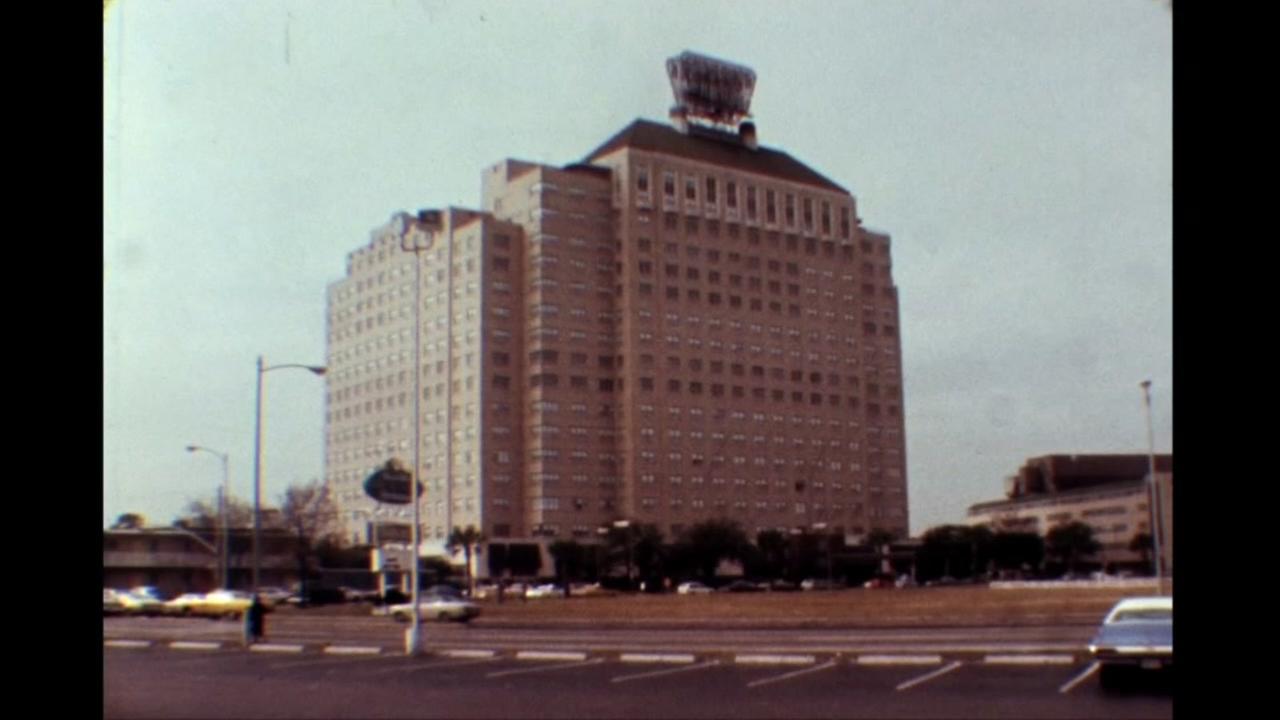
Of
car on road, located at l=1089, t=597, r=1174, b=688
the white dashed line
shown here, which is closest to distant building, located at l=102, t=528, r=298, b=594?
the white dashed line

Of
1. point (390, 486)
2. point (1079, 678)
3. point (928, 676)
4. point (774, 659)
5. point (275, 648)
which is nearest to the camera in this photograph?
point (1079, 678)

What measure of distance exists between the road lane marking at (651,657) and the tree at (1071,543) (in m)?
96.4

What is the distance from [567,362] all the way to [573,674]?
347 ft

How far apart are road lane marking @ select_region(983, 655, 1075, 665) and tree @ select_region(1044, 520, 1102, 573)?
97.5 metres

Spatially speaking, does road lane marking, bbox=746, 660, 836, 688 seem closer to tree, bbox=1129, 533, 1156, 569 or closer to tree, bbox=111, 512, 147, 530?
tree, bbox=111, 512, 147, 530

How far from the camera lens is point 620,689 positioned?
18.5 metres

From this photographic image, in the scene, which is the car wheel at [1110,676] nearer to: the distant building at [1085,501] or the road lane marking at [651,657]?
the road lane marking at [651,657]

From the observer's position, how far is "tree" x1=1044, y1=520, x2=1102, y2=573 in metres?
113

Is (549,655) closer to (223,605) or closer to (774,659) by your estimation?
(774,659)

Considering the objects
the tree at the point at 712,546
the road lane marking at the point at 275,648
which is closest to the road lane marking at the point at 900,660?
the road lane marking at the point at 275,648

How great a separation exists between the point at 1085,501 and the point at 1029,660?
409ft

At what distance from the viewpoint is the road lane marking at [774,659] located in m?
22.5

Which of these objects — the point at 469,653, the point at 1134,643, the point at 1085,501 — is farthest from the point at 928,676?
the point at 1085,501
